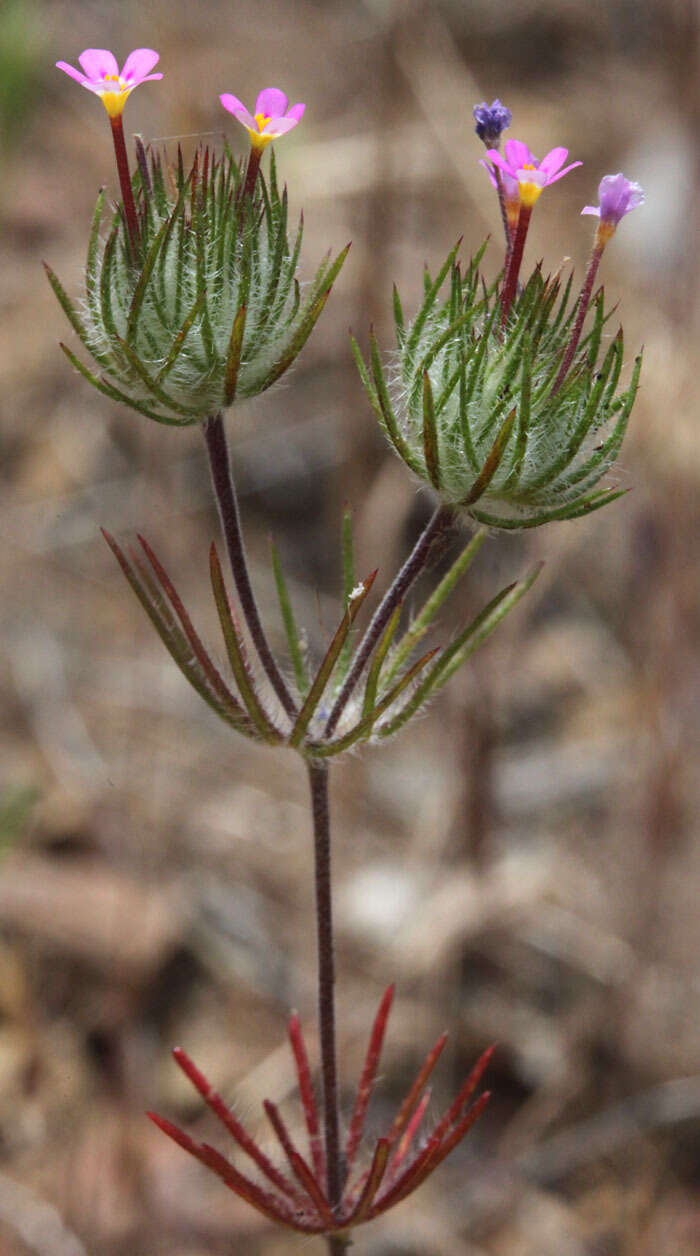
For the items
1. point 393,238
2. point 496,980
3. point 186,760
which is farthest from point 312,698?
point 186,760

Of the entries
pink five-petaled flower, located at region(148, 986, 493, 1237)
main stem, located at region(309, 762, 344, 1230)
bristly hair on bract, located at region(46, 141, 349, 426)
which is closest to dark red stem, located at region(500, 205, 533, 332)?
bristly hair on bract, located at region(46, 141, 349, 426)

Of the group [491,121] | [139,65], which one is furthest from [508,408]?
[139,65]

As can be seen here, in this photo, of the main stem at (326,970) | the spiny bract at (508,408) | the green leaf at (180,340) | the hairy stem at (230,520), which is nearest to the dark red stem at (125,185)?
the green leaf at (180,340)

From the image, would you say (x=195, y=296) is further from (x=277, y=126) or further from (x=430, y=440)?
(x=430, y=440)

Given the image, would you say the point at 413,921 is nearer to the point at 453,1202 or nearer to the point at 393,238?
the point at 453,1202

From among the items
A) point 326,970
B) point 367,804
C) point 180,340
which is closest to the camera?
point 180,340

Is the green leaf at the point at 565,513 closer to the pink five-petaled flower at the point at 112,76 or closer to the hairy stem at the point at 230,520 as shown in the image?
the hairy stem at the point at 230,520

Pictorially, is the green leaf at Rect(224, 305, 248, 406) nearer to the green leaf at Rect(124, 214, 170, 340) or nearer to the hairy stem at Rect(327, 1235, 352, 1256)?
the green leaf at Rect(124, 214, 170, 340)
